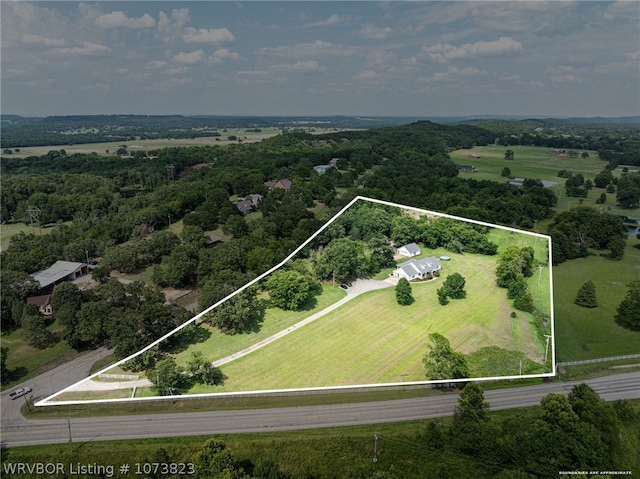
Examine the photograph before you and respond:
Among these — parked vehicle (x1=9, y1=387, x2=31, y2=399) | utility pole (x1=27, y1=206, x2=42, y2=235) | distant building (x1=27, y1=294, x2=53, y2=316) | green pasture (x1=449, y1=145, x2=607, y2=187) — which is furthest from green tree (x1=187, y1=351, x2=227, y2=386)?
green pasture (x1=449, y1=145, x2=607, y2=187)

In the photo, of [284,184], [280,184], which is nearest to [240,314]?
[280,184]

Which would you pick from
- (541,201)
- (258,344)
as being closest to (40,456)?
(258,344)

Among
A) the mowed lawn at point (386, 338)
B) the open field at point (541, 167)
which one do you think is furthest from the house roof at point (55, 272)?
the open field at point (541, 167)

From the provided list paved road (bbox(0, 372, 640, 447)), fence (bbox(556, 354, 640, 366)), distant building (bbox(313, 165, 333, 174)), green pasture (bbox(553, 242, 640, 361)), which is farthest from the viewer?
distant building (bbox(313, 165, 333, 174))

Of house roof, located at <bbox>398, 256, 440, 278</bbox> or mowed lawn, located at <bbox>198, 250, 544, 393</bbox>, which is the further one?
house roof, located at <bbox>398, 256, 440, 278</bbox>

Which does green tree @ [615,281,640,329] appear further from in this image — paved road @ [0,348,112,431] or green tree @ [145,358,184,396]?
paved road @ [0,348,112,431]

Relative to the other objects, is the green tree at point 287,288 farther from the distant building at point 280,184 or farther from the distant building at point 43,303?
the distant building at point 280,184

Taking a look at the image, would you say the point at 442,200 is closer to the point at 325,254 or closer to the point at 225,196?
the point at 225,196

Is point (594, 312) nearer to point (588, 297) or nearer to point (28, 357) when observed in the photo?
point (588, 297)
